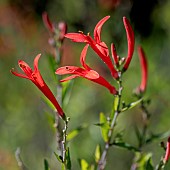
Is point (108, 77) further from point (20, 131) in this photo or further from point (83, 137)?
point (20, 131)

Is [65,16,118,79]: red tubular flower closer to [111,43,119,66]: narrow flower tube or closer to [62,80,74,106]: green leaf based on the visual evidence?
[111,43,119,66]: narrow flower tube

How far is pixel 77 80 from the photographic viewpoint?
5598 mm

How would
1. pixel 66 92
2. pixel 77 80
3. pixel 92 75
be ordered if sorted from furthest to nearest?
pixel 77 80
pixel 66 92
pixel 92 75

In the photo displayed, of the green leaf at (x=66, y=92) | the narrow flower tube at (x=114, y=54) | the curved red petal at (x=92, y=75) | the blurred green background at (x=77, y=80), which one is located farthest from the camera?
the blurred green background at (x=77, y=80)

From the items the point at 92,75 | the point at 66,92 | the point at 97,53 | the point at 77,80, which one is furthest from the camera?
the point at 77,80

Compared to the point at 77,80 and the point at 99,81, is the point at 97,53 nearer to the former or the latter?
the point at 99,81

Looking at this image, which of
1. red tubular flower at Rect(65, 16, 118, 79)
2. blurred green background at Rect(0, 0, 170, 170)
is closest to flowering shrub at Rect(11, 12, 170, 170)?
red tubular flower at Rect(65, 16, 118, 79)

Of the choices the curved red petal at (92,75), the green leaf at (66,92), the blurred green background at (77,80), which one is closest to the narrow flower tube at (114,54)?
the curved red petal at (92,75)

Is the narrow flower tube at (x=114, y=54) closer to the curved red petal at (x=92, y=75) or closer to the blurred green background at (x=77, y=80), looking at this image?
the curved red petal at (x=92, y=75)

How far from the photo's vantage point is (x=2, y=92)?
638cm

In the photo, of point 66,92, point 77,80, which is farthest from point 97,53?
point 77,80

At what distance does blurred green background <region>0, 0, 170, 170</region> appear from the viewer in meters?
5.23

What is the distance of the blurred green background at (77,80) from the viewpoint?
5.23 metres

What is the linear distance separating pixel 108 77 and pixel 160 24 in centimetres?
126
